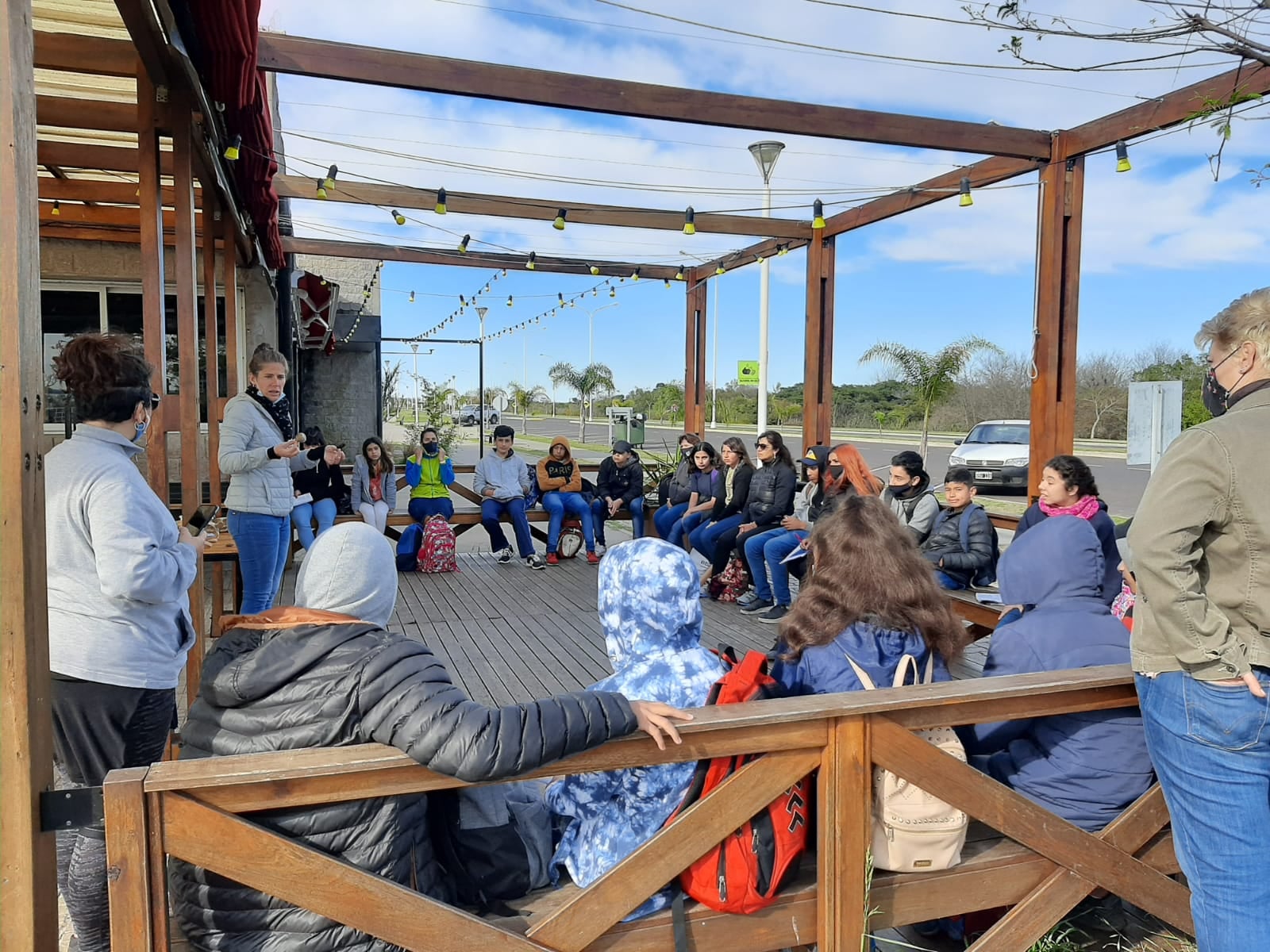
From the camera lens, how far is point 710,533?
237 inches

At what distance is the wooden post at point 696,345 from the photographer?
9297 millimetres

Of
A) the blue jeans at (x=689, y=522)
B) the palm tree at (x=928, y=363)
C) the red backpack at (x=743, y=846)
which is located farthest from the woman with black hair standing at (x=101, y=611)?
the palm tree at (x=928, y=363)

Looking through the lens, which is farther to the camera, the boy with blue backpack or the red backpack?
the boy with blue backpack

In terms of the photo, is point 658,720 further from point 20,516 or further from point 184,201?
point 184,201

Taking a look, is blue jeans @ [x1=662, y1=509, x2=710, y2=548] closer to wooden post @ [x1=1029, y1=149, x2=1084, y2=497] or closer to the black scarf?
wooden post @ [x1=1029, y1=149, x2=1084, y2=497]

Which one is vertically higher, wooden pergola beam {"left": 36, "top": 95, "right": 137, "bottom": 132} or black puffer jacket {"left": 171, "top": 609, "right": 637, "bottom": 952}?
wooden pergola beam {"left": 36, "top": 95, "right": 137, "bottom": 132}

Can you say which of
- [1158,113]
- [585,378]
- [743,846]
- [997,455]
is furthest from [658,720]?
[585,378]

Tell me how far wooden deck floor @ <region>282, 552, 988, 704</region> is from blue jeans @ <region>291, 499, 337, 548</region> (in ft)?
1.26

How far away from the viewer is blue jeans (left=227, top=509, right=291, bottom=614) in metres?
3.69

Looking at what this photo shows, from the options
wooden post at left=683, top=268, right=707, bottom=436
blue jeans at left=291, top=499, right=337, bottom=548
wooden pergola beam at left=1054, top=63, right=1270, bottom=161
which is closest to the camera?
wooden pergola beam at left=1054, top=63, right=1270, bottom=161

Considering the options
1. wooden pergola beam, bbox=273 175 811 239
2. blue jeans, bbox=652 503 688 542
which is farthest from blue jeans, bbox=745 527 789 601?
wooden pergola beam, bbox=273 175 811 239

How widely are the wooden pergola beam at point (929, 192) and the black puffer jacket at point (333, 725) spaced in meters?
5.22

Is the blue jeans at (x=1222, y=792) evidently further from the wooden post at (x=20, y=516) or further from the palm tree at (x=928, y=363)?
the palm tree at (x=928, y=363)

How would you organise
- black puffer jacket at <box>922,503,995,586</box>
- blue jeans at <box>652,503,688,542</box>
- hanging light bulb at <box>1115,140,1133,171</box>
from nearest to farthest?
black puffer jacket at <box>922,503,995,586</box> < hanging light bulb at <box>1115,140,1133,171</box> < blue jeans at <box>652,503,688,542</box>
